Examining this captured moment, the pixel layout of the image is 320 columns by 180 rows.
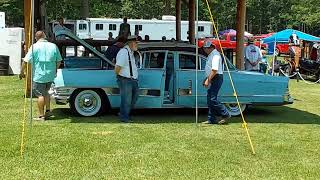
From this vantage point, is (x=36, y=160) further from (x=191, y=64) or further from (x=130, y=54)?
(x=191, y=64)

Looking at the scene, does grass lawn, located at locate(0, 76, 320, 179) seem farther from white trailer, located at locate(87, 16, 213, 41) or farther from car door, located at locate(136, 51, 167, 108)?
white trailer, located at locate(87, 16, 213, 41)

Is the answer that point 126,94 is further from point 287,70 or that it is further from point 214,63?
point 287,70

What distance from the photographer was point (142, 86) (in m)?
11.1

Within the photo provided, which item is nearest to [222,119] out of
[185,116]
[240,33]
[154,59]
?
[185,116]

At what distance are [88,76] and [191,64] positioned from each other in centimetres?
210

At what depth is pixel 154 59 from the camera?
11305 millimetres

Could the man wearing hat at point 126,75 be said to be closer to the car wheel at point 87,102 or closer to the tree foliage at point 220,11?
the car wheel at point 87,102

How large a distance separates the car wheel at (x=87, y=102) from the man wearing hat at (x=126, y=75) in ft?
2.11

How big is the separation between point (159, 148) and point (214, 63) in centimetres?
260

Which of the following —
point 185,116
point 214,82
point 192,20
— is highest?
point 192,20

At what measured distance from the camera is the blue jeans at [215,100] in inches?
410

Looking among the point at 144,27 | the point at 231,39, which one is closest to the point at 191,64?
the point at 144,27

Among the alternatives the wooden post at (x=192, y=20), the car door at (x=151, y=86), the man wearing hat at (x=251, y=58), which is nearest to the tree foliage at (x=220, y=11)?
the wooden post at (x=192, y=20)

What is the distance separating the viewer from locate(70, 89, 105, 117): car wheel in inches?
435
